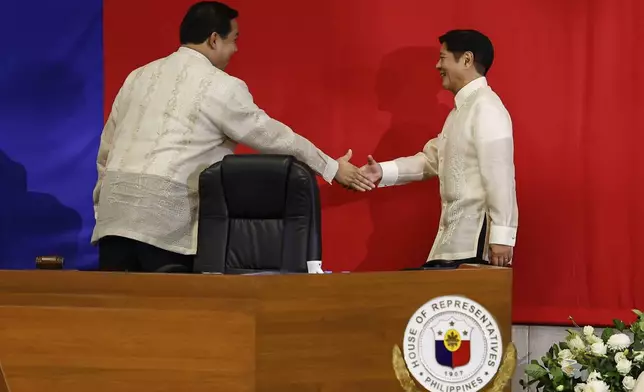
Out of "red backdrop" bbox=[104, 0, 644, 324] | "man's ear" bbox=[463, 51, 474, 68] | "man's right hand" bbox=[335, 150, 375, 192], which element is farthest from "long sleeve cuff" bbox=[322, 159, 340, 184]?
"man's ear" bbox=[463, 51, 474, 68]

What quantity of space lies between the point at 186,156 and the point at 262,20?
1.10 metres

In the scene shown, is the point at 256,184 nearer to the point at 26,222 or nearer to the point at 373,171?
the point at 373,171

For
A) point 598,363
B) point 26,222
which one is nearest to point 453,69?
point 598,363

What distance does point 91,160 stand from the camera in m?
4.20

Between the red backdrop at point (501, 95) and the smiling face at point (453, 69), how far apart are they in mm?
270

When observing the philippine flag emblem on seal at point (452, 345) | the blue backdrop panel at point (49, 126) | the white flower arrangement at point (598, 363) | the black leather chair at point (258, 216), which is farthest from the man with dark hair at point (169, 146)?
the philippine flag emblem on seal at point (452, 345)

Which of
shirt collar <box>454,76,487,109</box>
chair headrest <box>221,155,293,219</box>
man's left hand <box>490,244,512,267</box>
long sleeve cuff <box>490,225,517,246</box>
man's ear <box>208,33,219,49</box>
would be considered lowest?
man's left hand <box>490,244,512,267</box>

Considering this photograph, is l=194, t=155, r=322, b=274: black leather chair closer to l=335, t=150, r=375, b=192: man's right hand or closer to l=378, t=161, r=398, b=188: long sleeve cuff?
l=335, t=150, r=375, b=192: man's right hand

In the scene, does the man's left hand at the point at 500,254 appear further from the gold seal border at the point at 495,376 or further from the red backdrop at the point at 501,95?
the gold seal border at the point at 495,376

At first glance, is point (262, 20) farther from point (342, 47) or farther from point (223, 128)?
point (223, 128)

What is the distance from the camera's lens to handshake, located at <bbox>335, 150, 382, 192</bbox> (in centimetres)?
368

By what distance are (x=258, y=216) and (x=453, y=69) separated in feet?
3.52

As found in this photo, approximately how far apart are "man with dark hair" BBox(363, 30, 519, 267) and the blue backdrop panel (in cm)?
145

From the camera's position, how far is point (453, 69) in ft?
11.8
